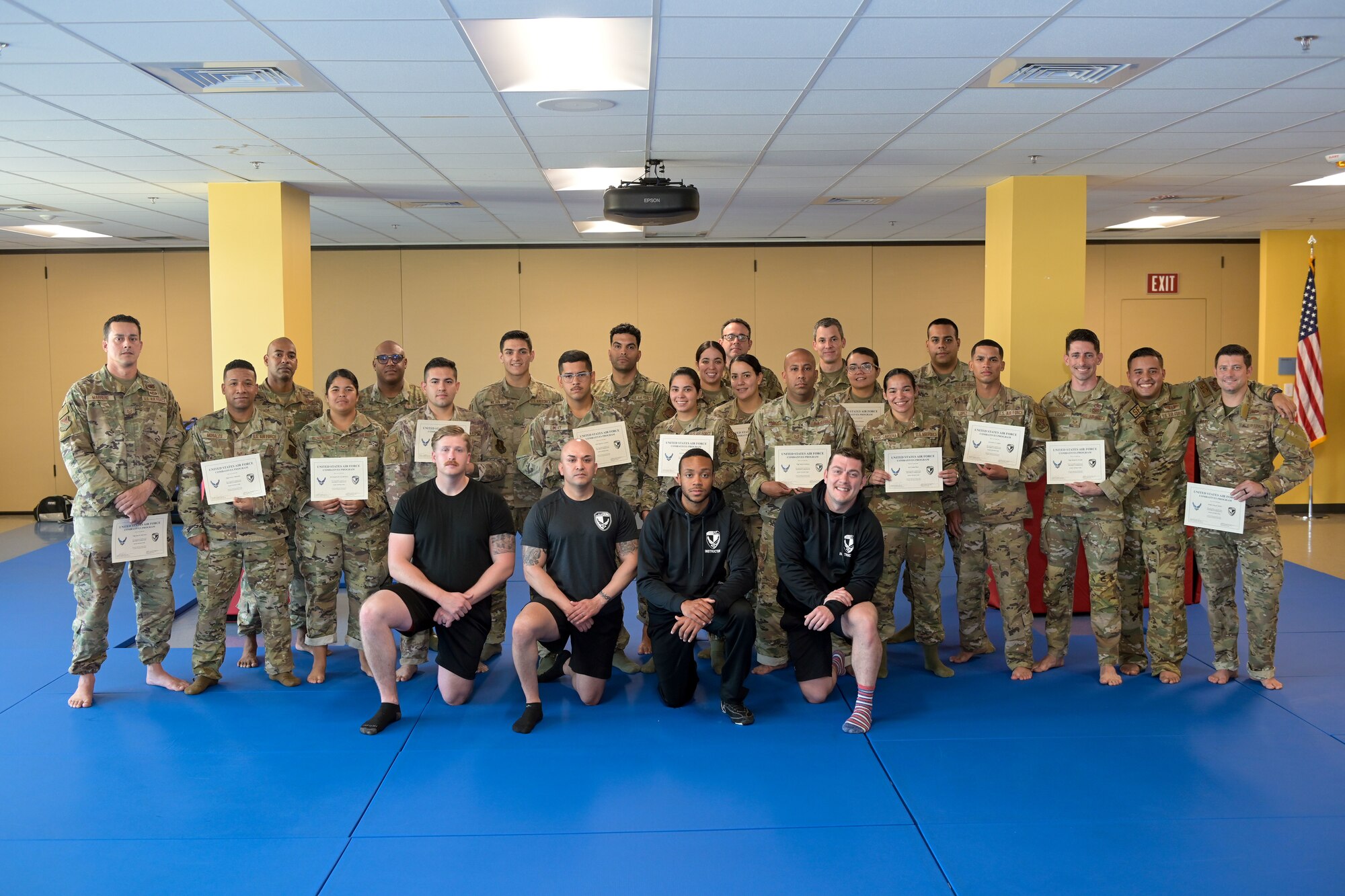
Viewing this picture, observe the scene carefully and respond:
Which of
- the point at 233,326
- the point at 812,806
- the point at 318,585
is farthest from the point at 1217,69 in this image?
the point at 233,326

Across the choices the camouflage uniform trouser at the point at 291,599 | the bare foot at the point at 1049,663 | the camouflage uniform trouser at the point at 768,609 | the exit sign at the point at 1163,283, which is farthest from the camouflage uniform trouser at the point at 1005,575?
the exit sign at the point at 1163,283

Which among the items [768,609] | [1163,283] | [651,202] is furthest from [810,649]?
[1163,283]

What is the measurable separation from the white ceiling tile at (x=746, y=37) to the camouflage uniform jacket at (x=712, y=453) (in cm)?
196

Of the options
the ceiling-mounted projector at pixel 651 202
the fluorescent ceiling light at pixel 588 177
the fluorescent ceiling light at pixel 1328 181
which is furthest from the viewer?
the fluorescent ceiling light at pixel 1328 181

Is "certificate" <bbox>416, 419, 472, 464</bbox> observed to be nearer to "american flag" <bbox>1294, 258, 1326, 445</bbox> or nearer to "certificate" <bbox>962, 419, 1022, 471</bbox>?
"certificate" <bbox>962, 419, 1022, 471</bbox>

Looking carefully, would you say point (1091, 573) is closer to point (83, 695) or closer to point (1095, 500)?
point (1095, 500)

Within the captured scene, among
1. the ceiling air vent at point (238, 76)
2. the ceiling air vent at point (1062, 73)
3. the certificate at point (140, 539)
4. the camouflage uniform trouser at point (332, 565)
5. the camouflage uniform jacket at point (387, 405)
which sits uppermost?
the ceiling air vent at point (1062, 73)

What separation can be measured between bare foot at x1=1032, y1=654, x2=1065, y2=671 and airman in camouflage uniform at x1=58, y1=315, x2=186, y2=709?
4.71 metres

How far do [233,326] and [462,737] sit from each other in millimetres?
4342

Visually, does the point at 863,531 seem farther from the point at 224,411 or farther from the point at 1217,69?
the point at 224,411

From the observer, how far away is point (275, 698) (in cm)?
495

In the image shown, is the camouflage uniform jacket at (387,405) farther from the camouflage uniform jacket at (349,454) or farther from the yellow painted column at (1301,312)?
the yellow painted column at (1301,312)

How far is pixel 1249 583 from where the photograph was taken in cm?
493

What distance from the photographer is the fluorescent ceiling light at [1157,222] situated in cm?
984
